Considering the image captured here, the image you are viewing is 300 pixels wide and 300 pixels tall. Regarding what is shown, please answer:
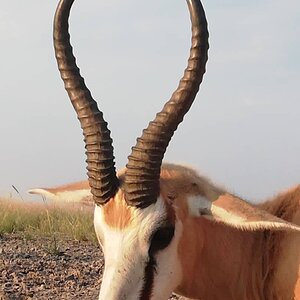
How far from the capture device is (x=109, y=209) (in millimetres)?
6000

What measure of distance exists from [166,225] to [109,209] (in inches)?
18.0

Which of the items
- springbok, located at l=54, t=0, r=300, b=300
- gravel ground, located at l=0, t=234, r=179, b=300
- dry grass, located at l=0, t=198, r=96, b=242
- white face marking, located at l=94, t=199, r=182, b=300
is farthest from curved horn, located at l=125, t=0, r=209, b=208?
dry grass, located at l=0, t=198, r=96, b=242

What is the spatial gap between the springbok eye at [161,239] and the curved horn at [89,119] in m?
0.50

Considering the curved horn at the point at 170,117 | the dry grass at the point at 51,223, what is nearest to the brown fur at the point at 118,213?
the curved horn at the point at 170,117

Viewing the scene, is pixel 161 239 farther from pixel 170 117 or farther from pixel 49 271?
pixel 49 271

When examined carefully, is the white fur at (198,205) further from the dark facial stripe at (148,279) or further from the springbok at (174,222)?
the dark facial stripe at (148,279)

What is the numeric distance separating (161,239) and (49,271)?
616cm

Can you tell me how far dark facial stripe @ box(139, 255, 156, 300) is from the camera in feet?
18.9

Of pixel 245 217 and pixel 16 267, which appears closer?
pixel 245 217

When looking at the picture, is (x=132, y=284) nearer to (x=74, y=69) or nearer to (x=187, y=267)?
(x=187, y=267)

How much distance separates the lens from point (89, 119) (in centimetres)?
638

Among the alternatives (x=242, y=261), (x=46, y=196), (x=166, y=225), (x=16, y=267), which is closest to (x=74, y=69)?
(x=46, y=196)

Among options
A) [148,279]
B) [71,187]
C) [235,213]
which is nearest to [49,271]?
[71,187]

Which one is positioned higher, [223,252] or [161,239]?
[161,239]
